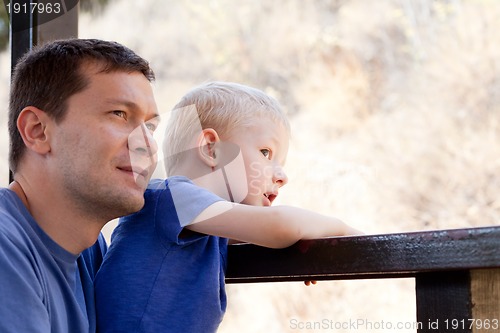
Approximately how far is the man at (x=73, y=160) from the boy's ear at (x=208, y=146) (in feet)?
0.27

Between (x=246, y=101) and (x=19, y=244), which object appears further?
(x=246, y=101)

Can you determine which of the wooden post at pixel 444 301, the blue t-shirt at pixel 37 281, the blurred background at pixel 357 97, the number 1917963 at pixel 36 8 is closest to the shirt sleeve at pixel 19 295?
the blue t-shirt at pixel 37 281

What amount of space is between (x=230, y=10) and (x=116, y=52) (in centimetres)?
659

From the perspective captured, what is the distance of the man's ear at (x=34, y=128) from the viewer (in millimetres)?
1162

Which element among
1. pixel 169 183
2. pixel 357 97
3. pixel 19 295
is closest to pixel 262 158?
pixel 169 183

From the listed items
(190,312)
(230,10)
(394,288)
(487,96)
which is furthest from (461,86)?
(190,312)

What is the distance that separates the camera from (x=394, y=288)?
545 centimetres

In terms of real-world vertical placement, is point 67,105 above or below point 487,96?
below

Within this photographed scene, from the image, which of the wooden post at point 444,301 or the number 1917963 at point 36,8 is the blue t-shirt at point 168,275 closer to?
the wooden post at point 444,301

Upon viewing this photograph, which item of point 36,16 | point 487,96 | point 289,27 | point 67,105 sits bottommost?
point 67,105

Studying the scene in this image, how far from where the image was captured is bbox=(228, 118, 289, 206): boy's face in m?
1.18

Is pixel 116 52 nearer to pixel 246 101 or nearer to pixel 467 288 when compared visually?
pixel 246 101

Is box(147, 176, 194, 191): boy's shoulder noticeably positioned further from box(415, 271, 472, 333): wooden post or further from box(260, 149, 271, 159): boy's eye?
box(415, 271, 472, 333): wooden post

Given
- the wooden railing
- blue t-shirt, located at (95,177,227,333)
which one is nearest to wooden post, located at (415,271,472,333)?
the wooden railing
